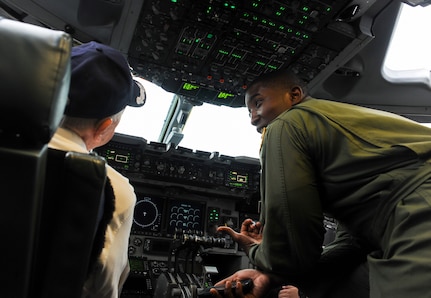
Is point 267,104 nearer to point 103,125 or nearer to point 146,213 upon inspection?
point 103,125

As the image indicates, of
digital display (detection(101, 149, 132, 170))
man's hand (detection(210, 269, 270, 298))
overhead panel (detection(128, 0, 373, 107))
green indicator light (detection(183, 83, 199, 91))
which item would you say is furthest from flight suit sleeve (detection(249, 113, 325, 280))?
digital display (detection(101, 149, 132, 170))

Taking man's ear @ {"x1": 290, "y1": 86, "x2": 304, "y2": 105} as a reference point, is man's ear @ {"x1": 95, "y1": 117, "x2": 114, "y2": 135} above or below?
below

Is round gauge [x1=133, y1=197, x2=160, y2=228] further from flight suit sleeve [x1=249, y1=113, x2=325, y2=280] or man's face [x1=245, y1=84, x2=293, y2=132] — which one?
flight suit sleeve [x1=249, y1=113, x2=325, y2=280]

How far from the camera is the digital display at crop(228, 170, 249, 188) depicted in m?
4.39

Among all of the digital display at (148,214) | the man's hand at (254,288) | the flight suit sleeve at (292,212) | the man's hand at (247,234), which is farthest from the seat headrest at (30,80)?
the digital display at (148,214)

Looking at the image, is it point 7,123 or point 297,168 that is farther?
point 297,168

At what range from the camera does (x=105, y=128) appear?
1495mm

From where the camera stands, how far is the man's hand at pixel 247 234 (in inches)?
76.4

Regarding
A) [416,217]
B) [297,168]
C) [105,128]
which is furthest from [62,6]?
[416,217]

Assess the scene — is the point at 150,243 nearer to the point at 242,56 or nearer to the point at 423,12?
the point at 242,56

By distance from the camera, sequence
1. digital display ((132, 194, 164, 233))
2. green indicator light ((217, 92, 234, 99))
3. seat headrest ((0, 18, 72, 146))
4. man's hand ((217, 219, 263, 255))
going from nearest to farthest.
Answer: seat headrest ((0, 18, 72, 146))
man's hand ((217, 219, 263, 255))
green indicator light ((217, 92, 234, 99))
digital display ((132, 194, 164, 233))

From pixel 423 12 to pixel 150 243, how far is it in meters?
3.30

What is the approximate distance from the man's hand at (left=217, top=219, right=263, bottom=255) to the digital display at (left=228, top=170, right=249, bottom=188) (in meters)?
2.31

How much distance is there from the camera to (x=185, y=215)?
171 inches
